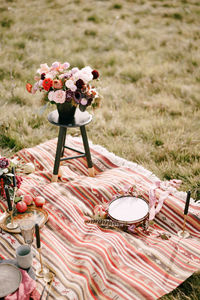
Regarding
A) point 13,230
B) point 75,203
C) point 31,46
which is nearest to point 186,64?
point 31,46

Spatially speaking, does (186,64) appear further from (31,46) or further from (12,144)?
(12,144)

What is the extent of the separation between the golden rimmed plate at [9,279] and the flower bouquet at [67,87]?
149 cm

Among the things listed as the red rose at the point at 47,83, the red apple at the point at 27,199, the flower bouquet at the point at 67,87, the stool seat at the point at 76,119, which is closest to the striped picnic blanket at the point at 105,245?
the red apple at the point at 27,199

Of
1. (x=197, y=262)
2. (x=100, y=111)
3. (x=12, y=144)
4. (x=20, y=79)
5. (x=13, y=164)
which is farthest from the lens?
(x=20, y=79)

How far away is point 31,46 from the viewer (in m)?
6.75

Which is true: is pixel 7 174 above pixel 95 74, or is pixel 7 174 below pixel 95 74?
below

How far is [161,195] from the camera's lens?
10.1ft

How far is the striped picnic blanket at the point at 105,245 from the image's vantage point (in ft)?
7.61

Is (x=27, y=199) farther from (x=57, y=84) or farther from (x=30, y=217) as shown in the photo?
(x=57, y=84)

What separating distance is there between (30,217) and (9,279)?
71 cm

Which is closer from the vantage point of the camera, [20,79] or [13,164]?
[13,164]

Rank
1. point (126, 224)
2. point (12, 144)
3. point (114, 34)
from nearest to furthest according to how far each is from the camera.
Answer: point (126, 224) → point (12, 144) → point (114, 34)

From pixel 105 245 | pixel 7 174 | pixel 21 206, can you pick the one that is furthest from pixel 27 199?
pixel 105 245

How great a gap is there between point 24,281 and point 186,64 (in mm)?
5330
